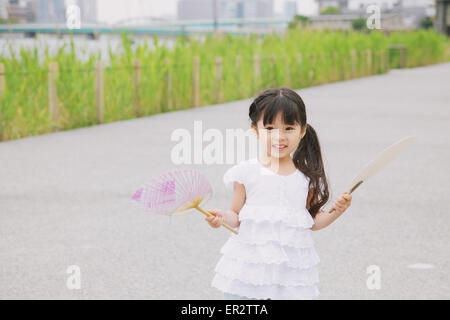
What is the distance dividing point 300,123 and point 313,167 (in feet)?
0.75

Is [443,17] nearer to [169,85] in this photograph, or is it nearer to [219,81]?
[219,81]

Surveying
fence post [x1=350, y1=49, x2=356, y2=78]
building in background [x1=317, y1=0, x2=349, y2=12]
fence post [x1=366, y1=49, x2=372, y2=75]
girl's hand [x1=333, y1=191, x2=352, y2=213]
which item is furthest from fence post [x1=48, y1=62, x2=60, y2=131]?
building in background [x1=317, y1=0, x2=349, y2=12]

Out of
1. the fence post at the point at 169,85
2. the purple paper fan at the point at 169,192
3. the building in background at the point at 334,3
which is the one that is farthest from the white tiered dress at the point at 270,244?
the building in background at the point at 334,3

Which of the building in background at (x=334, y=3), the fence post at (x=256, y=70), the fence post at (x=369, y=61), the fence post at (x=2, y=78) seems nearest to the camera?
the fence post at (x=2, y=78)

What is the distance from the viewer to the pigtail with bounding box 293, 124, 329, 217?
3.03m

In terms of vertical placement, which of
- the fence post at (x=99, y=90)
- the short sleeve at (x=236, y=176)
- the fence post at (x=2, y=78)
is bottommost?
the fence post at (x=99, y=90)

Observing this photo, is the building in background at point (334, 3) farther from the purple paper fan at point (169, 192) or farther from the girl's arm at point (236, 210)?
the purple paper fan at point (169, 192)

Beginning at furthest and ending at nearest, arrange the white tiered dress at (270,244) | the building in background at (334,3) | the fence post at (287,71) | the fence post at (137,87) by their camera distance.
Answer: the building in background at (334,3), the fence post at (287,71), the fence post at (137,87), the white tiered dress at (270,244)

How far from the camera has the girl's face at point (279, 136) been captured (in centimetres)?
288

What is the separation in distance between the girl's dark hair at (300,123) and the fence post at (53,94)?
368 inches

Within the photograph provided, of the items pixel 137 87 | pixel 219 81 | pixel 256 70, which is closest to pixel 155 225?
pixel 137 87

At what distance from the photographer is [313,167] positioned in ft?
10.1

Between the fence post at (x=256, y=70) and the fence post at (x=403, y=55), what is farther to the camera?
the fence post at (x=403, y=55)

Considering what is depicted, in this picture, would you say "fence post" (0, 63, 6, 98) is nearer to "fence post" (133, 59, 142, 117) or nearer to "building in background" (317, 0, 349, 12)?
"fence post" (133, 59, 142, 117)
